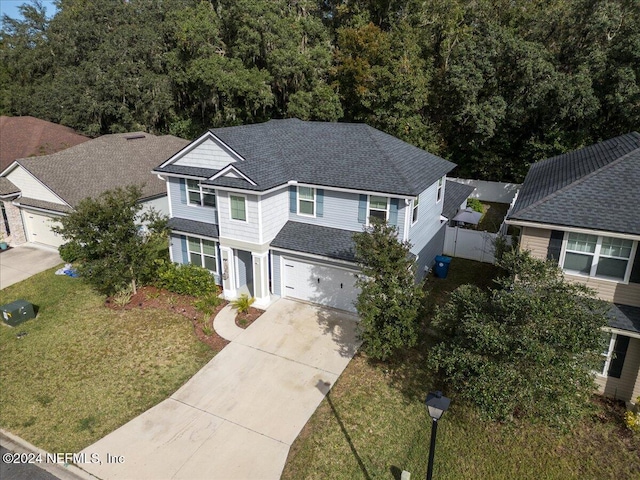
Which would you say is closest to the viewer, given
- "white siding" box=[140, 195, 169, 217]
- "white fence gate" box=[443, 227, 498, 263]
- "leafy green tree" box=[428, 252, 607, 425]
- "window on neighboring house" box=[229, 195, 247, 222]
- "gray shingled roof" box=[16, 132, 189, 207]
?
"leafy green tree" box=[428, 252, 607, 425]

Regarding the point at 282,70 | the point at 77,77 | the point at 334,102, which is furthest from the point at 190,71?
the point at 77,77

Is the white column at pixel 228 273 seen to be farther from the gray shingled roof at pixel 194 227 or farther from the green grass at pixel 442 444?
the green grass at pixel 442 444

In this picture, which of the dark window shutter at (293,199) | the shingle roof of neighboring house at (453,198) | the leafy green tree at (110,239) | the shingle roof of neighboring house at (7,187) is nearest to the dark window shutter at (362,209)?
the dark window shutter at (293,199)

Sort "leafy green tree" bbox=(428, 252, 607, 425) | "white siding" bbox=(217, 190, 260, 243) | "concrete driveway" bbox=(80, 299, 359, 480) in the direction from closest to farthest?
"leafy green tree" bbox=(428, 252, 607, 425) < "concrete driveway" bbox=(80, 299, 359, 480) < "white siding" bbox=(217, 190, 260, 243)

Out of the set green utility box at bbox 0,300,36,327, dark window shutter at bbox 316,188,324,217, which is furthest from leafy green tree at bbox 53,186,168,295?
dark window shutter at bbox 316,188,324,217

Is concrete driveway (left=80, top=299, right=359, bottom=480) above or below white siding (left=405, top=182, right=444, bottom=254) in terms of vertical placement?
below

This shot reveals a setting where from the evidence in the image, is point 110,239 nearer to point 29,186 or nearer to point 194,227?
point 194,227

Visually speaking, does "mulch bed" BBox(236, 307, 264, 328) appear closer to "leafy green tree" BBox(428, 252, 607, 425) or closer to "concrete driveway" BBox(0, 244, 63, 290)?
"leafy green tree" BBox(428, 252, 607, 425)
